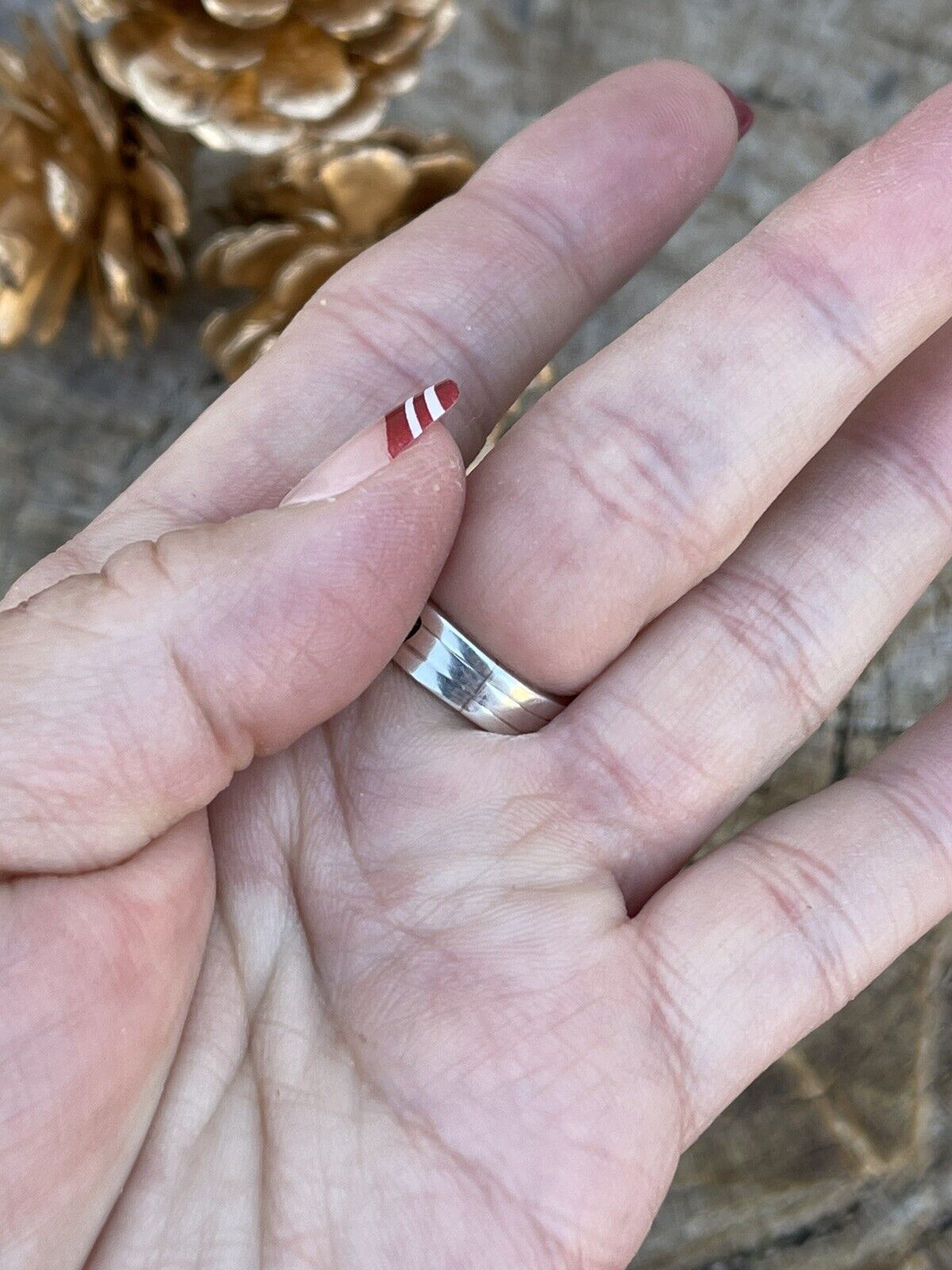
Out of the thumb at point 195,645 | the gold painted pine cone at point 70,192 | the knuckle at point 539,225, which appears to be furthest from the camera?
the gold painted pine cone at point 70,192

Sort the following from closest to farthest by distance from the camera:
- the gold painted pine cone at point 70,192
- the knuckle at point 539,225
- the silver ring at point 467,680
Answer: the silver ring at point 467,680
the knuckle at point 539,225
the gold painted pine cone at point 70,192

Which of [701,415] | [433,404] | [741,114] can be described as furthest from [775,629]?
[741,114]

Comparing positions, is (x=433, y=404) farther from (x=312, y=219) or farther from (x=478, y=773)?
(x=312, y=219)

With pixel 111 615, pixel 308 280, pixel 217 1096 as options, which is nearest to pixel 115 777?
Answer: pixel 111 615

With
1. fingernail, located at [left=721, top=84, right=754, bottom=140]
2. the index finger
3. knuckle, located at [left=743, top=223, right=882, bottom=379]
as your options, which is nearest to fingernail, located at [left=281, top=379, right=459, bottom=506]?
the index finger

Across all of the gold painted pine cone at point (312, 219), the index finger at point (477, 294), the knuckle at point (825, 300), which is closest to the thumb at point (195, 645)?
the index finger at point (477, 294)

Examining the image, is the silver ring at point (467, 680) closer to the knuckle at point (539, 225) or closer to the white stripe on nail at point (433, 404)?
the white stripe on nail at point (433, 404)

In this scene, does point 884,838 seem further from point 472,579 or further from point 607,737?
point 472,579
